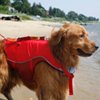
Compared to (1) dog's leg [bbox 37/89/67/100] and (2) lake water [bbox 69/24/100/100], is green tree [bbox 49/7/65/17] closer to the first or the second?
(2) lake water [bbox 69/24/100/100]

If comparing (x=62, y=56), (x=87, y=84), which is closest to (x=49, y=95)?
(x=62, y=56)

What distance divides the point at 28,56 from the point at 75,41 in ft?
2.83

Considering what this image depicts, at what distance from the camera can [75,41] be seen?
4953mm

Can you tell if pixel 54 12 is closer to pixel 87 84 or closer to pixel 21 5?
pixel 21 5

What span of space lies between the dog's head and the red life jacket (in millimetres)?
292

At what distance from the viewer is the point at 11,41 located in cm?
570

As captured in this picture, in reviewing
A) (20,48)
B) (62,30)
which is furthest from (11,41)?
(62,30)

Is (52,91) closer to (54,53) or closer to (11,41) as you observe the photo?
(54,53)

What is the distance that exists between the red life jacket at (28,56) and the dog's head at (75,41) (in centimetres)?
29

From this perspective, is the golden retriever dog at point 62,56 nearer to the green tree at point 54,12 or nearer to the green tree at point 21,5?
the green tree at point 21,5

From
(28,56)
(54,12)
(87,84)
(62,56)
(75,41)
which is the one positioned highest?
(75,41)

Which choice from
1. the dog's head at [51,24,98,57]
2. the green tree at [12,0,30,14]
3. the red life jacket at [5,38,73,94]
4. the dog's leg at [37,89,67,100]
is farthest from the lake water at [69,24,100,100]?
the green tree at [12,0,30,14]

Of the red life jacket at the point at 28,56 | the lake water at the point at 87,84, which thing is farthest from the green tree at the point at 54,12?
the red life jacket at the point at 28,56

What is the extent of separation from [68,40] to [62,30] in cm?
18
